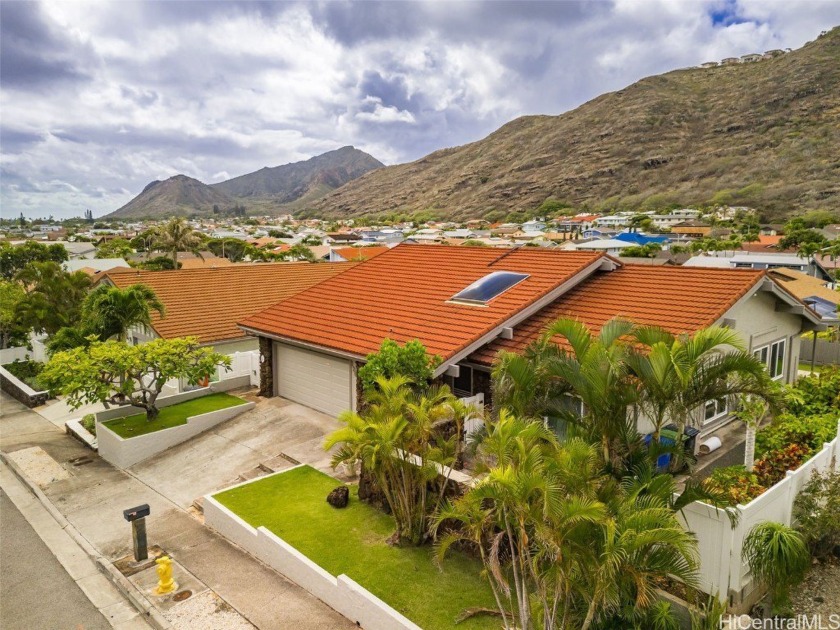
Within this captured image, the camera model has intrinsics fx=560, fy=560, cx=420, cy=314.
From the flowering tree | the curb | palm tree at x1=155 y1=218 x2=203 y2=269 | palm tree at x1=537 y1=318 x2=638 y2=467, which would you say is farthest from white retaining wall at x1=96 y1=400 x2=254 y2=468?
palm tree at x1=155 y1=218 x2=203 y2=269

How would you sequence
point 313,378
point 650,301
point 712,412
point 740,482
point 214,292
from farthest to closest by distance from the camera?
point 214,292
point 313,378
point 650,301
point 712,412
point 740,482

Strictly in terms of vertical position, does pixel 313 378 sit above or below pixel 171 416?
above

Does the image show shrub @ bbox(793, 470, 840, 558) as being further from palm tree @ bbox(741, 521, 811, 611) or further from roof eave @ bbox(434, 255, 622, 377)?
roof eave @ bbox(434, 255, 622, 377)

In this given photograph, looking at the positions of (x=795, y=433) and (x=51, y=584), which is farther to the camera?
(x=795, y=433)

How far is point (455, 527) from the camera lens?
412 inches

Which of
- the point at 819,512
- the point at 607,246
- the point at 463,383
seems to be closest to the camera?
the point at 819,512

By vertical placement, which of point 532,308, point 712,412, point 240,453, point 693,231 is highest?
point 693,231

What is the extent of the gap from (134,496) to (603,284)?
14165 millimetres

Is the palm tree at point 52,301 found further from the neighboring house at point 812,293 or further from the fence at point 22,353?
the neighboring house at point 812,293

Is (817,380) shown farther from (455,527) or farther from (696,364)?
(455,527)

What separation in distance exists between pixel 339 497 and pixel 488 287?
7950 mm

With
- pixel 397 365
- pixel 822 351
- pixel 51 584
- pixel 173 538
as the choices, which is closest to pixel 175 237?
pixel 173 538

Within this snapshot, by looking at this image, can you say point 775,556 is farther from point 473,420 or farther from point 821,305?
point 821,305

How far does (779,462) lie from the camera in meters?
11.2
